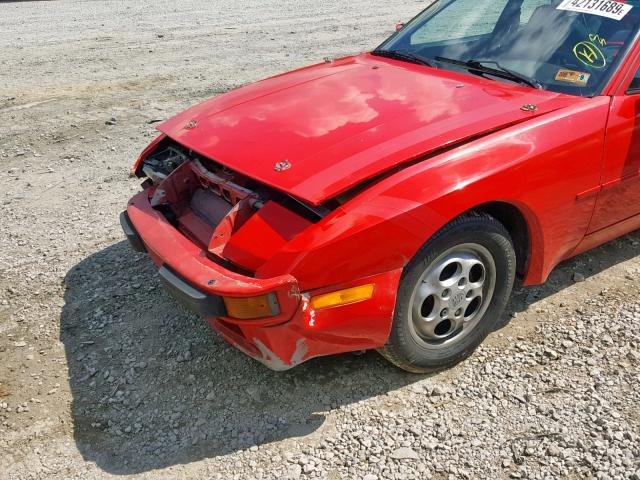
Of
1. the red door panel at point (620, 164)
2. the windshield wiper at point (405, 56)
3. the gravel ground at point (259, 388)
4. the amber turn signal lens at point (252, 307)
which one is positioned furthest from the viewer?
the windshield wiper at point (405, 56)

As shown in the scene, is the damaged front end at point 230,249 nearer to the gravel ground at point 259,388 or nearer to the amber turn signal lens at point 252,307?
the amber turn signal lens at point 252,307

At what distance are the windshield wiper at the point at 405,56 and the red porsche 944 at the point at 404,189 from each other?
0.10 ft

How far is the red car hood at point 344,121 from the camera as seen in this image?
2.42 meters

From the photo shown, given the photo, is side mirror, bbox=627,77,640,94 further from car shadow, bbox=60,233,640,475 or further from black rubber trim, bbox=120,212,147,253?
black rubber trim, bbox=120,212,147,253

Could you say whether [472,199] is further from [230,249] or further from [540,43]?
[540,43]

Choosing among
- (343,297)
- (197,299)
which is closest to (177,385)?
(197,299)

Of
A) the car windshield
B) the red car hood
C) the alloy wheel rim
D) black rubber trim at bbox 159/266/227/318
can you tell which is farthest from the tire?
the car windshield

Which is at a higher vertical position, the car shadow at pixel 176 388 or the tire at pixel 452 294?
the tire at pixel 452 294

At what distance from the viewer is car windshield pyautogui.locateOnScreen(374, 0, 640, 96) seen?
295 centimetres

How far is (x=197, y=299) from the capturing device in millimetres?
2301

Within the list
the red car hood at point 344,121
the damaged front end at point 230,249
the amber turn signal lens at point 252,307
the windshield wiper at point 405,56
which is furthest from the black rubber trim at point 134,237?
the windshield wiper at point 405,56

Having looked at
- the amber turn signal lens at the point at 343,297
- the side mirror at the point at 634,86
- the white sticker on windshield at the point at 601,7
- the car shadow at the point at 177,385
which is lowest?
the car shadow at the point at 177,385

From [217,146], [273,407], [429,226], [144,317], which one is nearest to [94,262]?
[144,317]

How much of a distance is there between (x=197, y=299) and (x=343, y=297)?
1.88ft
